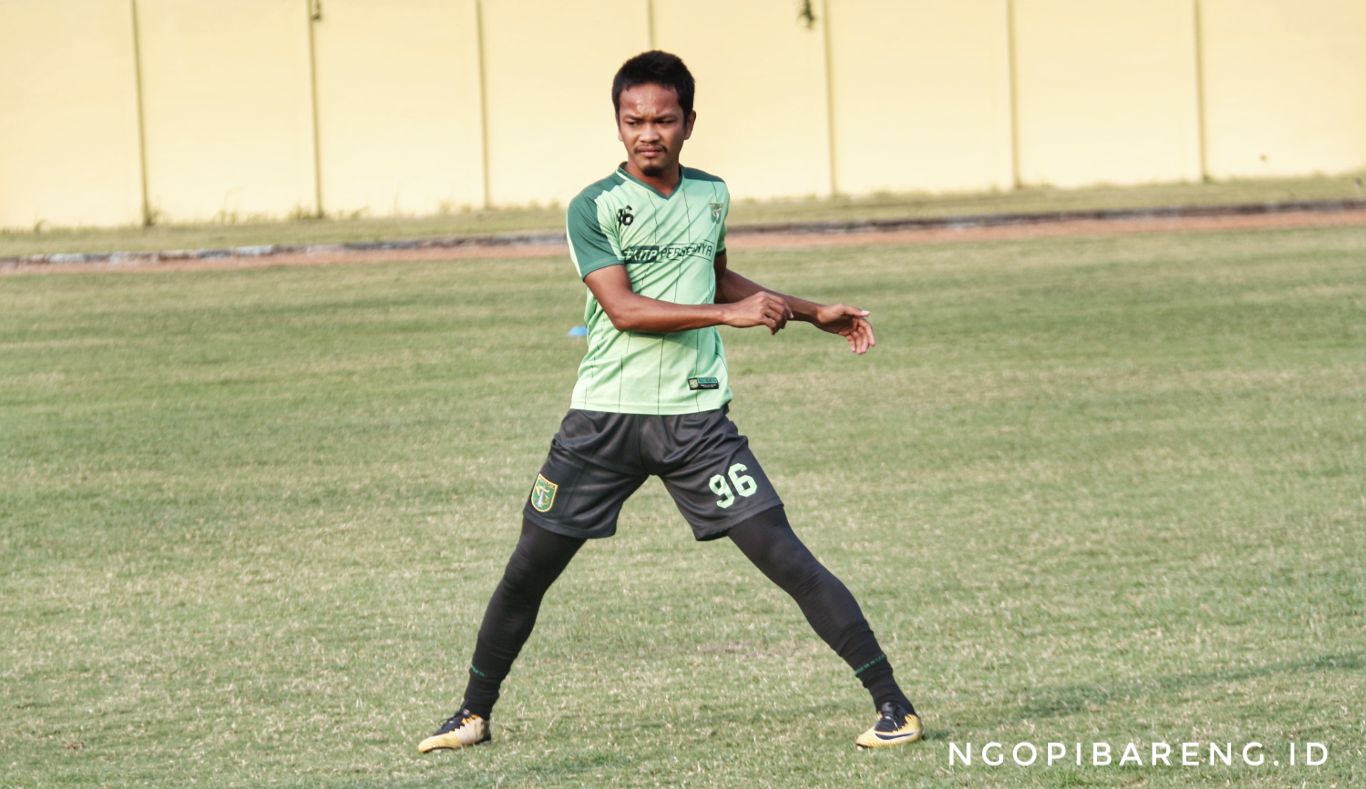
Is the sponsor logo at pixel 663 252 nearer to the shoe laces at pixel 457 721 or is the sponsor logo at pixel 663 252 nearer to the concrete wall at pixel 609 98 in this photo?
the shoe laces at pixel 457 721

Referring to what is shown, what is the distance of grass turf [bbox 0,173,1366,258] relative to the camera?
22.8 m

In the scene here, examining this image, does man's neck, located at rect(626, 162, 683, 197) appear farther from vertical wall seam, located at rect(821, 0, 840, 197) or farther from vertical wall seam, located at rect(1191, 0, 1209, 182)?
vertical wall seam, located at rect(1191, 0, 1209, 182)

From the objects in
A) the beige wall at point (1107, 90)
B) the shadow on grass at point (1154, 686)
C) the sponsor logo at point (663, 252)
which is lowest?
the shadow on grass at point (1154, 686)

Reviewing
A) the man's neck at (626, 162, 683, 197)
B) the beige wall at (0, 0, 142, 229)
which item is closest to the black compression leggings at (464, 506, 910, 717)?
the man's neck at (626, 162, 683, 197)

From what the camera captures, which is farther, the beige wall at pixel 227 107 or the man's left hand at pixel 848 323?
the beige wall at pixel 227 107

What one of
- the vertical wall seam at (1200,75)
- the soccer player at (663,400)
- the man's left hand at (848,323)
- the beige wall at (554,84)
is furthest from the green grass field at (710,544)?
the vertical wall seam at (1200,75)

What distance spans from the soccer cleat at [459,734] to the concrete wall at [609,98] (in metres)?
22.4

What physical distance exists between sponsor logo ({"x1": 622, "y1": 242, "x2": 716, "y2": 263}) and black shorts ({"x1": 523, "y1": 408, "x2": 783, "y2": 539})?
419mm

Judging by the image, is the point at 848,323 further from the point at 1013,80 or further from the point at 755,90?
the point at 1013,80

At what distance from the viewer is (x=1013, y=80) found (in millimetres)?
27484

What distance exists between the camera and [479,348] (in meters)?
14.4

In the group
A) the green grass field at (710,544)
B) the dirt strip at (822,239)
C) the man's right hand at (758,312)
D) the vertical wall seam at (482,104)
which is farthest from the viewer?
the vertical wall seam at (482,104)

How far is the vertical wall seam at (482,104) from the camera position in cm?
2738

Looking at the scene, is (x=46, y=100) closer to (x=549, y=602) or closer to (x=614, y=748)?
(x=549, y=602)
